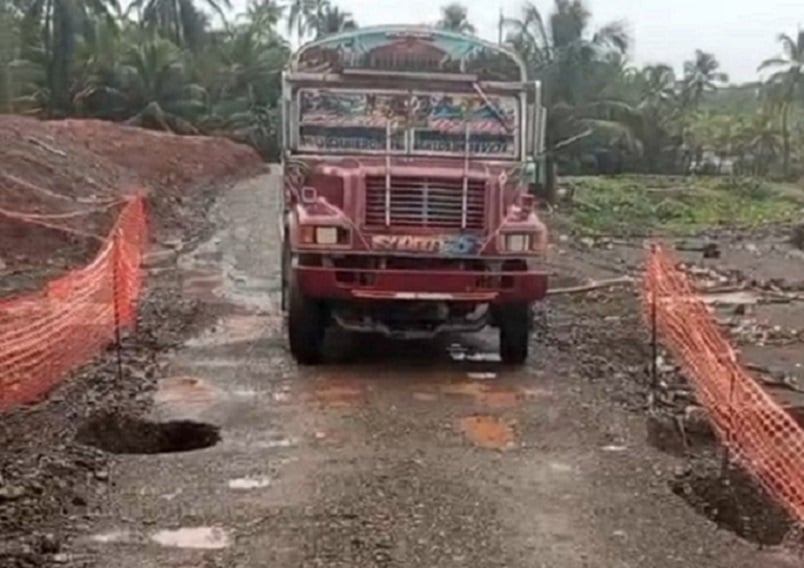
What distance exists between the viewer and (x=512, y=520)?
23.0ft

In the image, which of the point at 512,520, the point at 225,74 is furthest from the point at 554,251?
the point at 225,74

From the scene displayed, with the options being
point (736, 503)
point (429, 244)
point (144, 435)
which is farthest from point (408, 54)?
point (736, 503)

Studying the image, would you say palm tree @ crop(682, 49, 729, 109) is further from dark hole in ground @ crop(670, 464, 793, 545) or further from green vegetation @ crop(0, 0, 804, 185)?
dark hole in ground @ crop(670, 464, 793, 545)

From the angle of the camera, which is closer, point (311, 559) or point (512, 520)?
point (311, 559)

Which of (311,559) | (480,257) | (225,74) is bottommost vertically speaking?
(311,559)

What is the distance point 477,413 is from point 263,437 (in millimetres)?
1661

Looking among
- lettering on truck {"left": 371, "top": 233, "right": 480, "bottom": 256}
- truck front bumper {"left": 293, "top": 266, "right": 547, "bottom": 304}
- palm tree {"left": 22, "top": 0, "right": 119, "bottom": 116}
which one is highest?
palm tree {"left": 22, "top": 0, "right": 119, "bottom": 116}

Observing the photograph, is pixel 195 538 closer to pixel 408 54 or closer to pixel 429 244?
pixel 429 244

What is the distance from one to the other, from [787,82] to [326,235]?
6046cm

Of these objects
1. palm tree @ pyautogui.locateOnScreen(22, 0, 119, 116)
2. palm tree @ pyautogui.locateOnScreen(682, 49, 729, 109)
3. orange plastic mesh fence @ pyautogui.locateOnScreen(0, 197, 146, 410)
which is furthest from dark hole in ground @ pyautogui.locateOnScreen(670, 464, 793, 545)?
palm tree @ pyautogui.locateOnScreen(682, 49, 729, 109)

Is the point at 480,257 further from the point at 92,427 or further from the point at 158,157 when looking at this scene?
the point at 158,157

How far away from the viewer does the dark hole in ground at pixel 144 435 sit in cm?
880

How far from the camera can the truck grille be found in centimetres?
1073

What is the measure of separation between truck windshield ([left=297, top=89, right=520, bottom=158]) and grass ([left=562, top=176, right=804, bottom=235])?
20597mm
